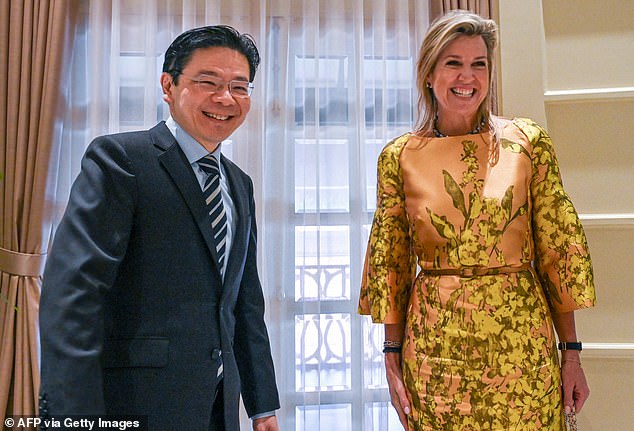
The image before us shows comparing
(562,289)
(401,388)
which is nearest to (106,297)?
(401,388)

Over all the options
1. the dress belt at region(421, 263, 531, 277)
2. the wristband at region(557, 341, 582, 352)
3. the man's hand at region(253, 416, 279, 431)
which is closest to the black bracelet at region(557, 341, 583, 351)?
the wristband at region(557, 341, 582, 352)

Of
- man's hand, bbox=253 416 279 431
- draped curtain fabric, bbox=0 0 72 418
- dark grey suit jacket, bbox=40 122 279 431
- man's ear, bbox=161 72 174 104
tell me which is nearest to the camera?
dark grey suit jacket, bbox=40 122 279 431

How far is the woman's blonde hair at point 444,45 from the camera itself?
1.48 meters

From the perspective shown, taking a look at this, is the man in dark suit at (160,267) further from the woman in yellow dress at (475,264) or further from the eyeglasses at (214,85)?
the woman in yellow dress at (475,264)

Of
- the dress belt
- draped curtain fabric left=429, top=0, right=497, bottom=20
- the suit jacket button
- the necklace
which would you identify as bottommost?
the suit jacket button

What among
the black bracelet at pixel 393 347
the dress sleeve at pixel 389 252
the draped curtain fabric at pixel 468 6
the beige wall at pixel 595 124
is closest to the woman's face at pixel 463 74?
the dress sleeve at pixel 389 252

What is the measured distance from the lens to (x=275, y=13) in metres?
2.42

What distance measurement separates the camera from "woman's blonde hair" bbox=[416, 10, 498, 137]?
148 centimetres

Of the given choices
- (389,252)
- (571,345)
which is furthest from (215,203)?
(571,345)

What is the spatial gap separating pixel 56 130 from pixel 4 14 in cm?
49

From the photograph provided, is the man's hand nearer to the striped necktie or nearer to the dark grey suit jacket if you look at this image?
the dark grey suit jacket

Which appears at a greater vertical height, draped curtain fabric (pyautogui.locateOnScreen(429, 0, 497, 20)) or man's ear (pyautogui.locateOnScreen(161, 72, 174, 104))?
draped curtain fabric (pyautogui.locateOnScreen(429, 0, 497, 20))

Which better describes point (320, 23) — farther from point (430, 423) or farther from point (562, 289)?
point (430, 423)

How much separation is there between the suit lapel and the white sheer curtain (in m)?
1.06
